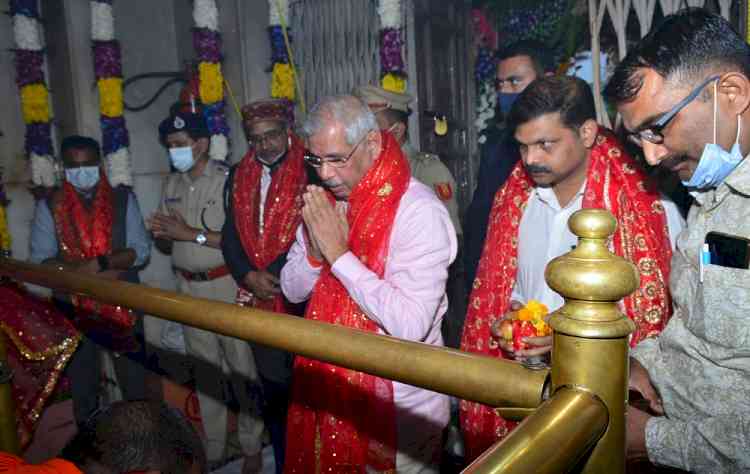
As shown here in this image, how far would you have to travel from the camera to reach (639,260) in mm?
2057

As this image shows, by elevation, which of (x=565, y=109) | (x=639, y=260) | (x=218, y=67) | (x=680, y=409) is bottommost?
(x=680, y=409)

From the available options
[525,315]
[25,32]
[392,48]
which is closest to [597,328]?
[525,315]

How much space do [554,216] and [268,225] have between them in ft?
6.47

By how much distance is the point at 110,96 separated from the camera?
5.08m

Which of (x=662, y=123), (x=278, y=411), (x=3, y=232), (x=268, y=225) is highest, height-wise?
(x=662, y=123)

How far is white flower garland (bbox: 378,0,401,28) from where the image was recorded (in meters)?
4.67

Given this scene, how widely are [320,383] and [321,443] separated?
231 millimetres

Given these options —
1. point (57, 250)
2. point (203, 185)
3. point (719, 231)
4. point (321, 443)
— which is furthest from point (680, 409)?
point (57, 250)

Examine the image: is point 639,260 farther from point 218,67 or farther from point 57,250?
point 218,67

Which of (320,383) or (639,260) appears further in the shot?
(320,383)

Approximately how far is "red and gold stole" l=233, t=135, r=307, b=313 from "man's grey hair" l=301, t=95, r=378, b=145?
1427 millimetres

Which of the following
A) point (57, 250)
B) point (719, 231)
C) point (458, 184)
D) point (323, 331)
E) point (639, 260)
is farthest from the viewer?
point (458, 184)

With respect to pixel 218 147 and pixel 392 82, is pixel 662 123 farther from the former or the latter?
pixel 218 147

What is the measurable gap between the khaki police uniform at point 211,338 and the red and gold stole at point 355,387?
1.70 meters
